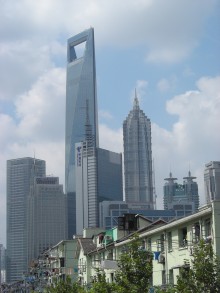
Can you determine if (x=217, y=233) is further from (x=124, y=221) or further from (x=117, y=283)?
(x=124, y=221)

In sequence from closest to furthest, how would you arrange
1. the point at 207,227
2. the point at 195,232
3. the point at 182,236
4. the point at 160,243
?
the point at 207,227 < the point at 195,232 < the point at 182,236 < the point at 160,243

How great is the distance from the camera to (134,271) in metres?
48.1

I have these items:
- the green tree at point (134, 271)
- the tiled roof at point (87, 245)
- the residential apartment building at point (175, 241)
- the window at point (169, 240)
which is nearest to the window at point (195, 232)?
the residential apartment building at point (175, 241)

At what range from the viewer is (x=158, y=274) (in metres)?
64.1

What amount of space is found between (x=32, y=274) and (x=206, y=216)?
102659mm

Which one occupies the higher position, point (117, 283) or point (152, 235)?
point (152, 235)

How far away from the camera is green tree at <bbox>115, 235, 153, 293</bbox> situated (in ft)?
155

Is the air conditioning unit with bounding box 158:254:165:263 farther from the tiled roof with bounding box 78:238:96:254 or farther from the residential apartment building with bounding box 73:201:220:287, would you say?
the tiled roof with bounding box 78:238:96:254

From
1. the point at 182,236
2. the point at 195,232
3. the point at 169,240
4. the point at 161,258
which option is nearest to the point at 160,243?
the point at 161,258

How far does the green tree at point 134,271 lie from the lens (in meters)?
47.4

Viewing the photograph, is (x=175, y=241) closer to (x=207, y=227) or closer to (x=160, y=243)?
(x=160, y=243)

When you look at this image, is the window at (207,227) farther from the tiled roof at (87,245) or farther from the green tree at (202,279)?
the tiled roof at (87,245)

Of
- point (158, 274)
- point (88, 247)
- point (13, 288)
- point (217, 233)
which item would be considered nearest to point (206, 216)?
point (217, 233)

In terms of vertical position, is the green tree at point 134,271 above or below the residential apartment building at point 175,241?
below
